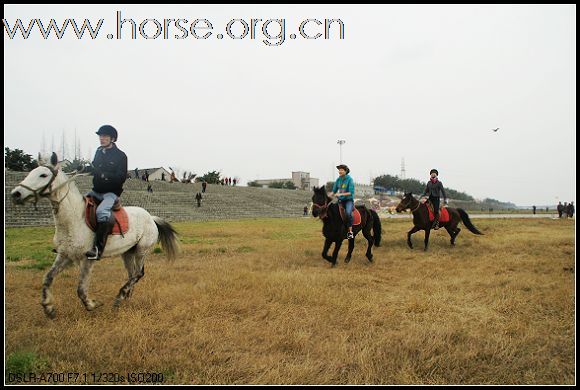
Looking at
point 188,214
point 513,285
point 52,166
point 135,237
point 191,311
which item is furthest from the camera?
point 188,214

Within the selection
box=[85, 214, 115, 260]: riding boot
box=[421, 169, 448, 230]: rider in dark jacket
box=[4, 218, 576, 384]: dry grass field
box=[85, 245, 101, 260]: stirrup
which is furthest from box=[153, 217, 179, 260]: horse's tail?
box=[421, 169, 448, 230]: rider in dark jacket

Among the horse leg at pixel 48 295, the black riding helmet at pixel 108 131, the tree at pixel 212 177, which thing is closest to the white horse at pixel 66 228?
the horse leg at pixel 48 295

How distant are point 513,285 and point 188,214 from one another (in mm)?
25382

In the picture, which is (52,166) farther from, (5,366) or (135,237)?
(5,366)

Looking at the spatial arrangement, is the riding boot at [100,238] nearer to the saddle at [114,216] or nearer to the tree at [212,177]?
the saddle at [114,216]

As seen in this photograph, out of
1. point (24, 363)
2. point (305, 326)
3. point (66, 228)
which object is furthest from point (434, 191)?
point (24, 363)

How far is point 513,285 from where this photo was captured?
571cm

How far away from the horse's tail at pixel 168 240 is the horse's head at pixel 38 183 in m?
1.86

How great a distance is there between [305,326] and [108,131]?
3.54m

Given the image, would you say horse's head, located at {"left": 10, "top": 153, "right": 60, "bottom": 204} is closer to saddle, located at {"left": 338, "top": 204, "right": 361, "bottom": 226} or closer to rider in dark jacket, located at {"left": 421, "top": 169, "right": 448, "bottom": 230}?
saddle, located at {"left": 338, "top": 204, "right": 361, "bottom": 226}

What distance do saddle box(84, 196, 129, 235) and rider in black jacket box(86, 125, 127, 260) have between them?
0.23ft

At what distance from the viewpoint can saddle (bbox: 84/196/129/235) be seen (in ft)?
14.5

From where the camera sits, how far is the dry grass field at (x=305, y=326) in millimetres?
2951

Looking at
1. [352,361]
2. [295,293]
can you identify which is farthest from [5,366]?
[295,293]
